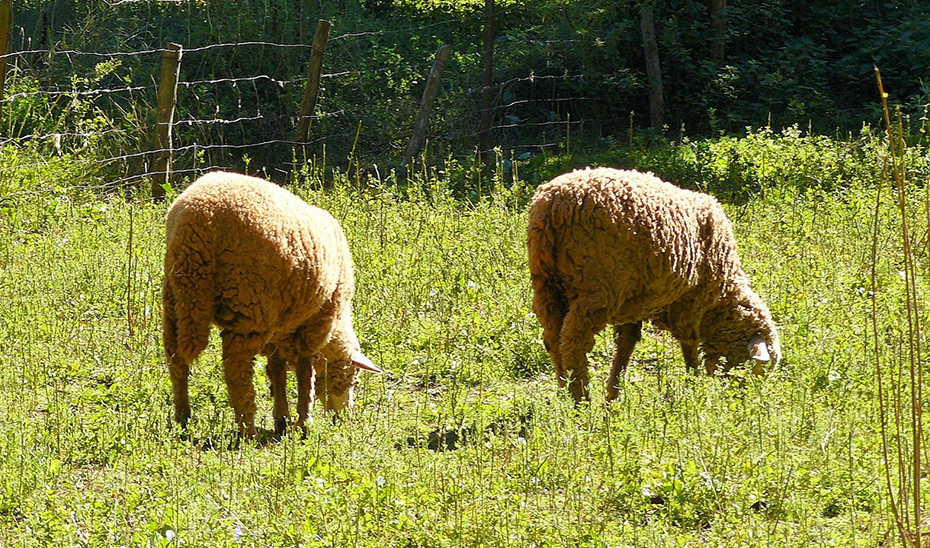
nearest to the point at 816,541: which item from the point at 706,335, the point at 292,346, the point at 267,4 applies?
the point at 706,335

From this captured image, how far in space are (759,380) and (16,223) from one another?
6831 mm

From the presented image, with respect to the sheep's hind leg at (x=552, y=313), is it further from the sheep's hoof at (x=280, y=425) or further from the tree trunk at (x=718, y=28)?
the tree trunk at (x=718, y=28)

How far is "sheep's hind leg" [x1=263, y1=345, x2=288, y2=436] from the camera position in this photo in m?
6.15

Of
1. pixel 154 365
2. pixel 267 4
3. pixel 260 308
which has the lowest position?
pixel 154 365

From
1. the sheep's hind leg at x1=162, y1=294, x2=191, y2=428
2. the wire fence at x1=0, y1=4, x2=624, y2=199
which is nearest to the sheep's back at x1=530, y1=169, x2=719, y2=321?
the sheep's hind leg at x1=162, y1=294, x2=191, y2=428

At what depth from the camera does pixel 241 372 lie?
18.6 ft

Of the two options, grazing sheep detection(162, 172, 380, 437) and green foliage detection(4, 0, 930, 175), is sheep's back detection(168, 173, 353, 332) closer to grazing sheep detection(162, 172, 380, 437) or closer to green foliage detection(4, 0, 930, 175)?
grazing sheep detection(162, 172, 380, 437)

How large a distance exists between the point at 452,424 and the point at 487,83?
724cm

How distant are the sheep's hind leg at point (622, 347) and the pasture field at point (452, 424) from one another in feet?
0.52

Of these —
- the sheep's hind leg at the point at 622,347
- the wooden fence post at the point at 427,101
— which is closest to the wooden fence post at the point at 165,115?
the wooden fence post at the point at 427,101

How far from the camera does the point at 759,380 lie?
5332 mm

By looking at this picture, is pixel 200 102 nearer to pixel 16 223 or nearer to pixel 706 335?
pixel 16 223

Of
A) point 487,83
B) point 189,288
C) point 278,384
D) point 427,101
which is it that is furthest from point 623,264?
point 487,83

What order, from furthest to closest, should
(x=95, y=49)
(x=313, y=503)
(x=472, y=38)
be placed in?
(x=472, y=38)
(x=95, y=49)
(x=313, y=503)
